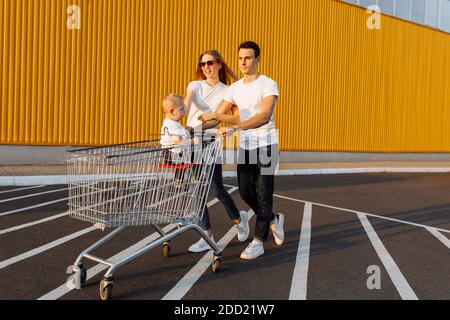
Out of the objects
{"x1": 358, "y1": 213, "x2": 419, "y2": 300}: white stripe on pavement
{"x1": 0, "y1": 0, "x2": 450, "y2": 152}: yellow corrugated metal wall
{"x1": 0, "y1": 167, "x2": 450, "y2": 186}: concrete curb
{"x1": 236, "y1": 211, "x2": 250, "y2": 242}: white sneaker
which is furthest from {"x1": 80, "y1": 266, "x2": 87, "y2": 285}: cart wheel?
{"x1": 0, "y1": 0, "x2": 450, "y2": 152}: yellow corrugated metal wall

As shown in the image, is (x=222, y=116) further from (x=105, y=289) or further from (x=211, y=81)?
(x=105, y=289)

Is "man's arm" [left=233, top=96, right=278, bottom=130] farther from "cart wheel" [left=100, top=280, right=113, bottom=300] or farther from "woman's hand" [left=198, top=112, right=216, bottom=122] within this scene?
"cart wheel" [left=100, top=280, right=113, bottom=300]

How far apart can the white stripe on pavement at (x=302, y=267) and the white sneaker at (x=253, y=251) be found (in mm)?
362

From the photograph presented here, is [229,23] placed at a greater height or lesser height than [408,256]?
greater

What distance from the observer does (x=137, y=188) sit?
12.9ft

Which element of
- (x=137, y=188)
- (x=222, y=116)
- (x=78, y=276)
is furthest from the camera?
(x=222, y=116)

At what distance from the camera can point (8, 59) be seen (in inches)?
509

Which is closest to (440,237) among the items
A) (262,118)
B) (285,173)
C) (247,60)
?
(262,118)

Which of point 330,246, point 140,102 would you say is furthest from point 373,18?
point 330,246

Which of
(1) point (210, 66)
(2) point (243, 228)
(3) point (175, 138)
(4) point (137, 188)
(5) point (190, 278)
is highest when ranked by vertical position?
(1) point (210, 66)

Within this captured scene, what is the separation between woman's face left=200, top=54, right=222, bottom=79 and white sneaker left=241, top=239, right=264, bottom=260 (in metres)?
1.66

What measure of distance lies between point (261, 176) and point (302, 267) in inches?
→ 36.0
